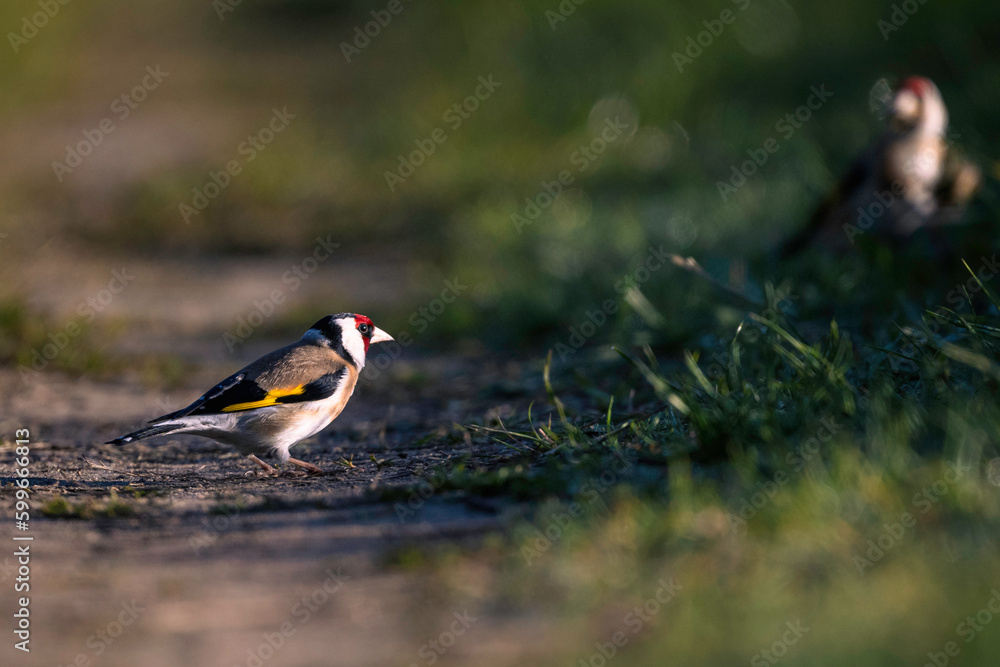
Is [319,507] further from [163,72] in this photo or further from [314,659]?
[163,72]

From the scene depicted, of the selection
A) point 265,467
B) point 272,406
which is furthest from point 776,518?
point 265,467

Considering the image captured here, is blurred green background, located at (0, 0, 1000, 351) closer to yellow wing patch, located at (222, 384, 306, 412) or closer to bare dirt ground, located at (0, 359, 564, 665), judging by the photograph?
yellow wing patch, located at (222, 384, 306, 412)

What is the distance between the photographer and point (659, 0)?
11406 mm

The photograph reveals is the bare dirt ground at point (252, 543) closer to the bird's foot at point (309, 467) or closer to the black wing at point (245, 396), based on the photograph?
the bird's foot at point (309, 467)

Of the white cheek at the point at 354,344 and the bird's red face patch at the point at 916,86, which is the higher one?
the bird's red face patch at the point at 916,86

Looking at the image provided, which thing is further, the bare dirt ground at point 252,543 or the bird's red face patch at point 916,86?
the bird's red face patch at point 916,86

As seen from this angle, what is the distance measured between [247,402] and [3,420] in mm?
1815

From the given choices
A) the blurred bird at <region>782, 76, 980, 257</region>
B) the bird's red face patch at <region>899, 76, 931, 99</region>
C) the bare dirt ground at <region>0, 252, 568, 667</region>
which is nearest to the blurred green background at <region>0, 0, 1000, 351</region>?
the blurred bird at <region>782, 76, 980, 257</region>

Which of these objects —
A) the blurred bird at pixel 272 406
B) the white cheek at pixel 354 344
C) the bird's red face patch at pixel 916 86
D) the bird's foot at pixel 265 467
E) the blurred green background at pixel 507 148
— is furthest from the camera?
the blurred green background at pixel 507 148

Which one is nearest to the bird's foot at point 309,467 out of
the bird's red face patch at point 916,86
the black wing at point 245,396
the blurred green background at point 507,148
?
the black wing at point 245,396

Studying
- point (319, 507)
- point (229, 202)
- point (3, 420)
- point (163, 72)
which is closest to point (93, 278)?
point (229, 202)

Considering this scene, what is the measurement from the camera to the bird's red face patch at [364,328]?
5027 millimetres

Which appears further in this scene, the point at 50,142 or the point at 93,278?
the point at 50,142

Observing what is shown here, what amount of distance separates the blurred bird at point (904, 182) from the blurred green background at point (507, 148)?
63cm
